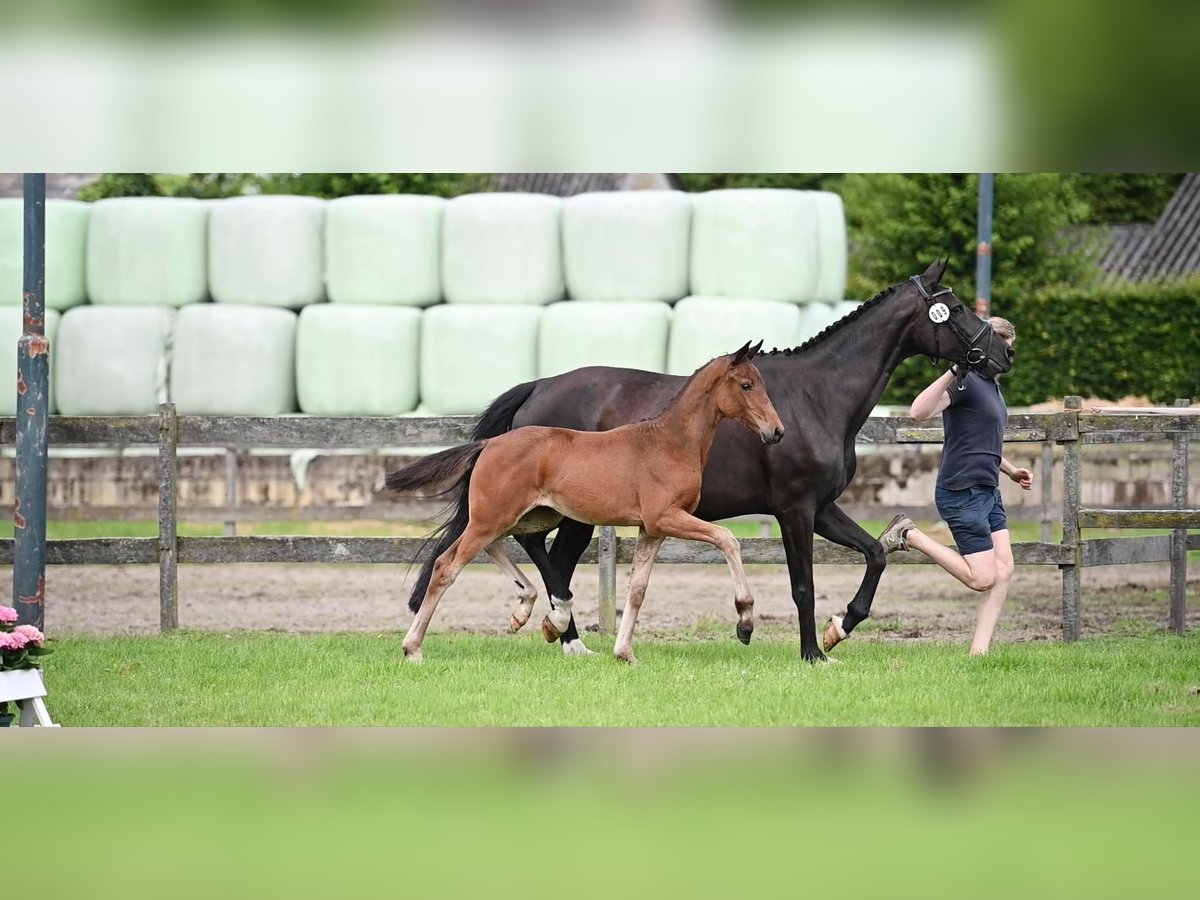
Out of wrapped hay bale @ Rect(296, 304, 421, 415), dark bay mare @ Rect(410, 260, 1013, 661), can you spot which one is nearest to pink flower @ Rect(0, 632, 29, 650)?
dark bay mare @ Rect(410, 260, 1013, 661)

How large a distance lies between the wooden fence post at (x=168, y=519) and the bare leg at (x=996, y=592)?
4.48 meters

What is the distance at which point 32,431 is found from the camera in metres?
6.99

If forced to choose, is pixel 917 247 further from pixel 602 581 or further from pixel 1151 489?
pixel 602 581

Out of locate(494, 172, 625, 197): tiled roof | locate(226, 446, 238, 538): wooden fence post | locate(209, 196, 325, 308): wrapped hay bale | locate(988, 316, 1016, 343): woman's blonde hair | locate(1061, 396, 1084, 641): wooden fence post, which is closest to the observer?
locate(988, 316, 1016, 343): woman's blonde hair

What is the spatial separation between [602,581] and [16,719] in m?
3.76

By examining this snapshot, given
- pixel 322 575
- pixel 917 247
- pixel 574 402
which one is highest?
pixel 917 247

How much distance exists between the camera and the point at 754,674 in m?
6.48

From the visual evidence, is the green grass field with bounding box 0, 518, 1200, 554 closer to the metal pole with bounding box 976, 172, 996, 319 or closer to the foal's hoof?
the metal pole with bounding box 976, 172, 996, 319

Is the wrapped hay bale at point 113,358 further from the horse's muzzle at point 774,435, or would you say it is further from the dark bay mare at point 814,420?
the horse's muzzle at point 774,435

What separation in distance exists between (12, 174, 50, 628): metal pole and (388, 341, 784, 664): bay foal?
1.67 meters

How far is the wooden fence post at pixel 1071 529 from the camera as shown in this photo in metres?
8.21

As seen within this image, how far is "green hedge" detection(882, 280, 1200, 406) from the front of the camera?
57.3ft
